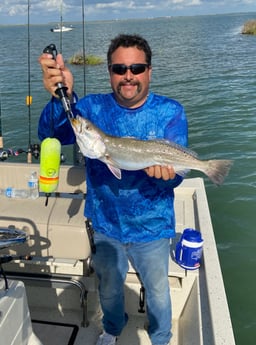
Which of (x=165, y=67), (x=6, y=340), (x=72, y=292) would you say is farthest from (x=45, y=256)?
(x=165, y=67)

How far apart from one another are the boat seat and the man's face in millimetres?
1317

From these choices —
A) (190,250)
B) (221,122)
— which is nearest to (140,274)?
(190,250)

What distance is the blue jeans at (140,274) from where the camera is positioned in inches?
117

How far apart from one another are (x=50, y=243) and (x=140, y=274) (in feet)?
3.08

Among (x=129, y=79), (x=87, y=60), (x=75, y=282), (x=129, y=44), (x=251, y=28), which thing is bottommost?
(x=75, y=282)

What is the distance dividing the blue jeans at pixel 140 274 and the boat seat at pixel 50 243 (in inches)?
15.6

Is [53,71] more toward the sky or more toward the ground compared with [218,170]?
more toward the sky

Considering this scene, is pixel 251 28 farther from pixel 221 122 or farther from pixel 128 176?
pixel 128 176

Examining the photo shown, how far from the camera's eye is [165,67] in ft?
88.1

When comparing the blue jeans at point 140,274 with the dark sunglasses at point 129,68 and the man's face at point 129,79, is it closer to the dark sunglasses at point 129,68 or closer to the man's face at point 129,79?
the man's face at point 129,79

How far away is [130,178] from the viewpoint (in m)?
2.92

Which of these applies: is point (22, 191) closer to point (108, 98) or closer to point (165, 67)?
point (108, 98)

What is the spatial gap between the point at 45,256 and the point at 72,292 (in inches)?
21.7

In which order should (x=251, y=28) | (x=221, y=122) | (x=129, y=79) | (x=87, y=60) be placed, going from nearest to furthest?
1. (x=129, y=79)
2. (x=221, y=122)
3. (x=87, y=60)
4. (x=251, y=28)
